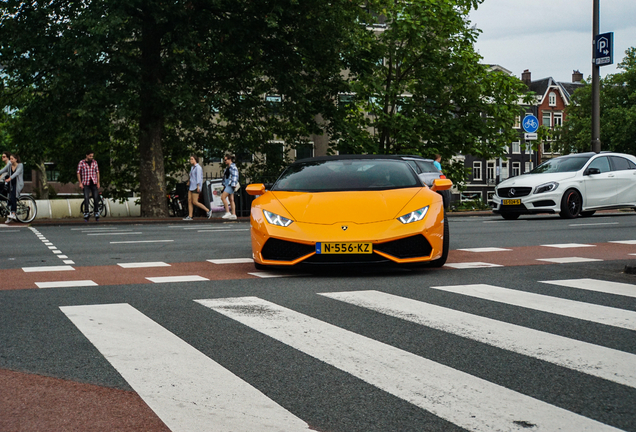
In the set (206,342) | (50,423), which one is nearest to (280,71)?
(206,342)

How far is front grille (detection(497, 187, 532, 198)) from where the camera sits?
21000mm

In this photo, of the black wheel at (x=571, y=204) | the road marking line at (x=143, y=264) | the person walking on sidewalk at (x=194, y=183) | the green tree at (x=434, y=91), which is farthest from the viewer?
the green tree at (x=434, y=91)

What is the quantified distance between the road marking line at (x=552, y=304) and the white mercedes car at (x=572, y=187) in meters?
13.4

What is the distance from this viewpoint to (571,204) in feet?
70.0

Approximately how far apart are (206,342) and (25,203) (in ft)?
61.6

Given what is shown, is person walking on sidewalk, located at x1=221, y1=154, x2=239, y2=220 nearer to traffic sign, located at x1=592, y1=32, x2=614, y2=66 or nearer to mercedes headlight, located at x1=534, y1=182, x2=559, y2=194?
mercedes headlight, located at x1=534, y1=182, x2=559, y2=194

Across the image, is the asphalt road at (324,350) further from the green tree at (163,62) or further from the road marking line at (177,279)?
the green tree at (163,62)

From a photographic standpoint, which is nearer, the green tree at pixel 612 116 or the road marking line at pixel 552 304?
the road marking line at pixel 552 304

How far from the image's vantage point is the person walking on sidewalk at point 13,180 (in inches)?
874

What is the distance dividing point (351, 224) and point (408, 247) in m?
0.65

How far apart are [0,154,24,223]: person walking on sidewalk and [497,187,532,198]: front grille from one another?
41.1 feet

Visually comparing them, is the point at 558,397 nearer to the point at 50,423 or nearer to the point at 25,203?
the point at 50,423

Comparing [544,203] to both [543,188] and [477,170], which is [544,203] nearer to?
[543,188]

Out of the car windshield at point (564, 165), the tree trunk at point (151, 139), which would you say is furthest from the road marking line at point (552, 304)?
the tree trunk at point (151, 139)
